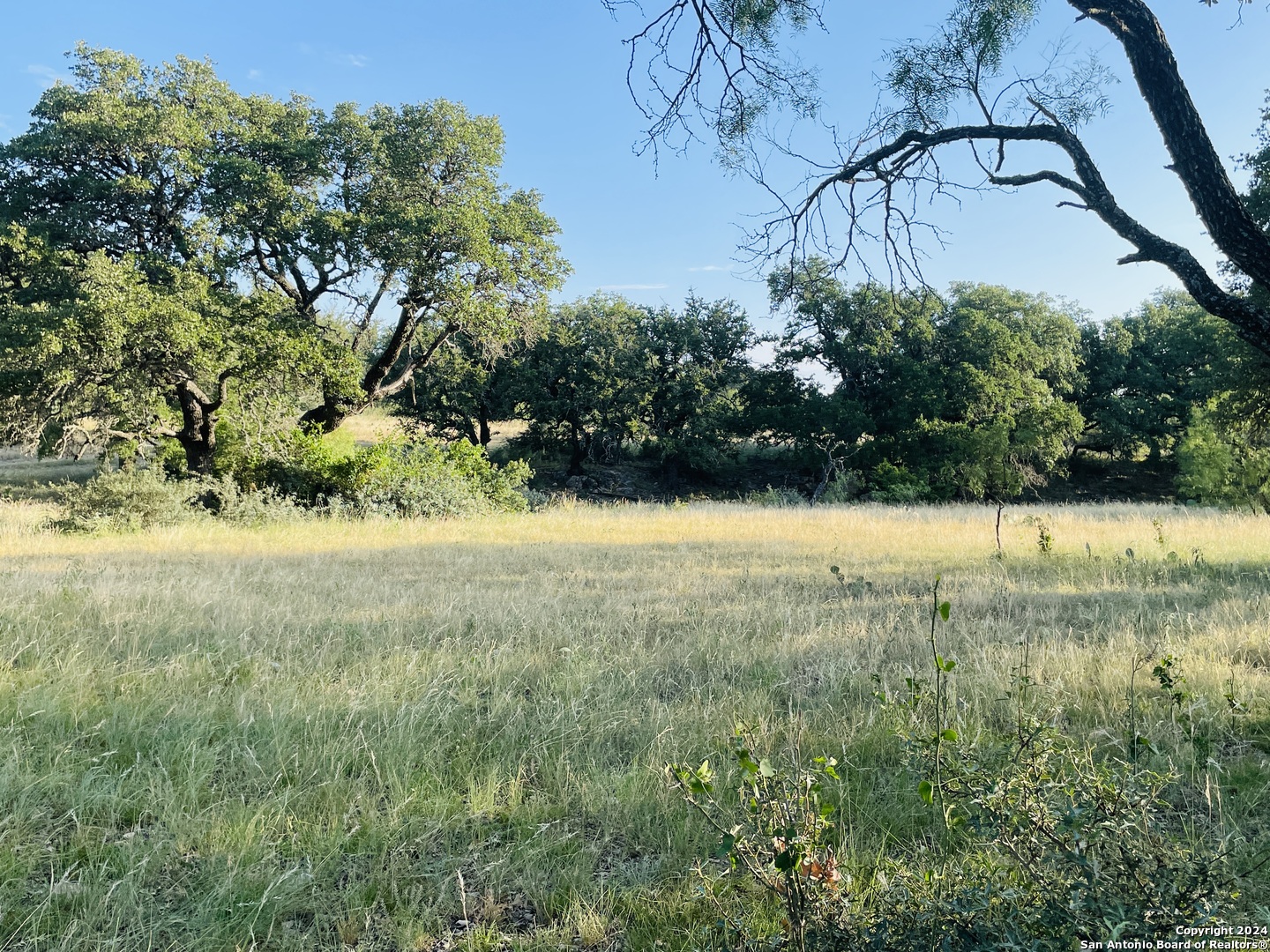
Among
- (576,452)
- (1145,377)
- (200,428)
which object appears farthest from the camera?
(576,452)

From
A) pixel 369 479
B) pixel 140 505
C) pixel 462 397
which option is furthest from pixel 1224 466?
pixel 140 505

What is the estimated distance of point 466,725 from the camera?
11.3ft

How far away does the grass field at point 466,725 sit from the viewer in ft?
7.04

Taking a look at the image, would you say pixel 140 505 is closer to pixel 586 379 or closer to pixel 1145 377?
pixel 586 379

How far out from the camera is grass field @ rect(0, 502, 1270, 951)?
2.15m

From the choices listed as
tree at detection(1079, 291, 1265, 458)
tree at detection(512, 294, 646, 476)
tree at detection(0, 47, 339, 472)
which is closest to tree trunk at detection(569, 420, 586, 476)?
tree at detection(512, 294, 646, 476)

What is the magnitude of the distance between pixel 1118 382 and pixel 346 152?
131 ft

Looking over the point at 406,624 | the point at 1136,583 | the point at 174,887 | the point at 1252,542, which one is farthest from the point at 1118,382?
the point at 174,887

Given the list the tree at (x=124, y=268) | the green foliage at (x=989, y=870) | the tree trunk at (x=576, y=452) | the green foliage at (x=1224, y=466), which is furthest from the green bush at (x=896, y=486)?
the green foliage at (x=989, y=870)

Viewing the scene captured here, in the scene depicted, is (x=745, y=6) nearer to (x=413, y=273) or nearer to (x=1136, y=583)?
(x=1136, y=583)

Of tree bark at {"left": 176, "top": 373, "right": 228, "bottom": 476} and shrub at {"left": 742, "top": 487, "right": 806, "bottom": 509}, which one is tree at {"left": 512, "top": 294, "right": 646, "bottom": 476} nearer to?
Answer: shrub at {"left": 742, "top": 487, "right": 806, "bottom": 509}

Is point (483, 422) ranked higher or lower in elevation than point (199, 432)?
A: higher

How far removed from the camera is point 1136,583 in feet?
23.7

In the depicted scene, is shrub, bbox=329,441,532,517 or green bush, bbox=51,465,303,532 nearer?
green bush, bbox=51,465,303,532
